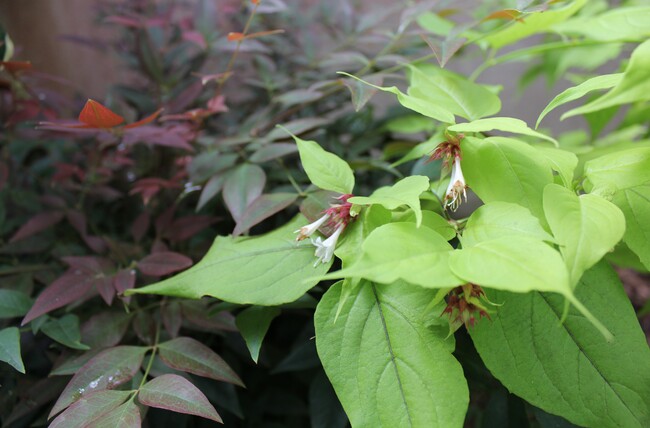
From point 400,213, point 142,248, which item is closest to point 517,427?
point 400,213

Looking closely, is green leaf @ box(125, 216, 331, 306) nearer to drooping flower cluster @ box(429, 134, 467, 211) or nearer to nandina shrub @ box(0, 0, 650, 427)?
nandina shrub @ box(0, 0, 650, 427)

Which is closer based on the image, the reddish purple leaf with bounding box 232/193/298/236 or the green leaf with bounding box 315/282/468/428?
the green leaf with bounding box 315/282/468/428

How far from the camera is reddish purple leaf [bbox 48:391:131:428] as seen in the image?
370 millimetres

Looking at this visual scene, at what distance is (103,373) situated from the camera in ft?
1.38

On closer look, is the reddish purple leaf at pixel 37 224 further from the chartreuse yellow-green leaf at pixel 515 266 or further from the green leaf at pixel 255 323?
the chartreuse yellow-green leaf at pixel 515 266

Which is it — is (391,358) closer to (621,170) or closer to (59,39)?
(621,170)

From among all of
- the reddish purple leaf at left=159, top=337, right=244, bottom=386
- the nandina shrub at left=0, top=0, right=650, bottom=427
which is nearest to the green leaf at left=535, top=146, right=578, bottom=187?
the nandina shrub at left=0, top=0, right=650, bottom=427

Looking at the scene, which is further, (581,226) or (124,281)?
(124,281)

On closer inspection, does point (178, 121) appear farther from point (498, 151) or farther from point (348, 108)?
point (498, 151)

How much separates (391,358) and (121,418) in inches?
8.1

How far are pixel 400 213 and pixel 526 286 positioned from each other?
0.50ft

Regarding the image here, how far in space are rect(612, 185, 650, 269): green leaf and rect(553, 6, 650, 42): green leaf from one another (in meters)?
0.23

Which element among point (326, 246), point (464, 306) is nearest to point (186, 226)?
point (326, 246)

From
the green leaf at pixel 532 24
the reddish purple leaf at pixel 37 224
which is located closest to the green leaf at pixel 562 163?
the green leaf at pixel 532 24
